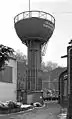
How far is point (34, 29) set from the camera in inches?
1880

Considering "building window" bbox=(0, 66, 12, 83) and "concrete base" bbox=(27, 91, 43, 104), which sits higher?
"building window" bbox=(0, 66, 12, 83)

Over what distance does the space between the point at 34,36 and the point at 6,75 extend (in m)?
10.5

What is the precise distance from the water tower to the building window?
20.0 feet

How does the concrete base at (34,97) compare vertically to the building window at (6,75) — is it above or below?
Answer: below

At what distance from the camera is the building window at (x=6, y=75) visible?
42950mm

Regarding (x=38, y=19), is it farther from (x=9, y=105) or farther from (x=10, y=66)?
(x=9, y=105)

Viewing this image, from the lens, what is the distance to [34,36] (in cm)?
4850

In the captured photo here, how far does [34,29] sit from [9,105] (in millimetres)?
23223

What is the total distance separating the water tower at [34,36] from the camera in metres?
48.0

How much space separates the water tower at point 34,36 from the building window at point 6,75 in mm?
6106

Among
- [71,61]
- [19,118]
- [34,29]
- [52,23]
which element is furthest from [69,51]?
[52,23]

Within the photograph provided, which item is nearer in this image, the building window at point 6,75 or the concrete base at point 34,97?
the concrete base at point 34,97

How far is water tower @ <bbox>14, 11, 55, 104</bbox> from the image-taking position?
48.0 metres

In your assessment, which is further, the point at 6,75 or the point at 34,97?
the point at 6,75
